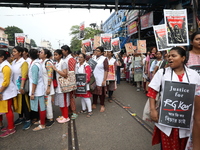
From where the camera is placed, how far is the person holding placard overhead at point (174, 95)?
168 cm

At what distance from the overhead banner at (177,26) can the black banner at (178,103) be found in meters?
1.73

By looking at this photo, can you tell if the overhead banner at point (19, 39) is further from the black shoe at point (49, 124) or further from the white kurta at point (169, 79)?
the white kurta at point (169, 79)

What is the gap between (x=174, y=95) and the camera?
1.69m

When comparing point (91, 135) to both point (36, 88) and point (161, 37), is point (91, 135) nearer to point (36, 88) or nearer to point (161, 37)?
point (36, 88)

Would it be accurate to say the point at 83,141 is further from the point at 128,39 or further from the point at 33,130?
the point at 128,39

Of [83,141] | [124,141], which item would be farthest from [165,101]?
[83,141]

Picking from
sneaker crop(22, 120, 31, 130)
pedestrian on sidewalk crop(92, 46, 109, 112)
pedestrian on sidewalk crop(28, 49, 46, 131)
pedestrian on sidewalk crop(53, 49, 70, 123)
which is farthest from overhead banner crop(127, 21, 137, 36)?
sneaker crop(22, 120, 31, 130)

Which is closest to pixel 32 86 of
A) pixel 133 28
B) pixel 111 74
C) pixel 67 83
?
pixel 67 83

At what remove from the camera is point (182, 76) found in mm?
1746

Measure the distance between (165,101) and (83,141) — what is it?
6.06ft

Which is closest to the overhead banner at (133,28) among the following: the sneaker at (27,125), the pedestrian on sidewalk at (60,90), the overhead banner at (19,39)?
the overhead banner at (19,39)

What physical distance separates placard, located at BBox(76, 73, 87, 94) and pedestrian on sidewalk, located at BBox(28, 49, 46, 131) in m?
1.01

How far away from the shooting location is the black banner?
1.66 m

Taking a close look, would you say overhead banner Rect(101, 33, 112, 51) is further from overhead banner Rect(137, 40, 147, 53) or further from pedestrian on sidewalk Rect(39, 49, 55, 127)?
pedestrian on sidewalk Rect(39, 49, 55, 127)
